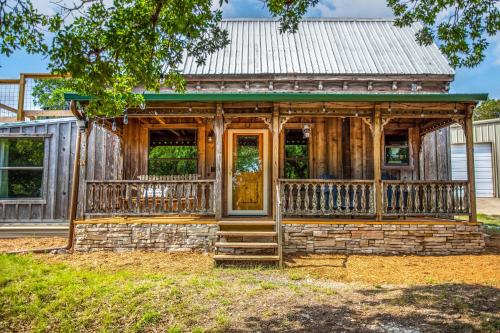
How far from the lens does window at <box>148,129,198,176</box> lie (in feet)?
32.8

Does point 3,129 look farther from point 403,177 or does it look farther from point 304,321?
point 403,177

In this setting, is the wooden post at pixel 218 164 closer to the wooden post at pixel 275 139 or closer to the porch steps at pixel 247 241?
the porch steps at pixel 247 241

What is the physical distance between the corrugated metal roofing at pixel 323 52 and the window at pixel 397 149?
183 centimetres

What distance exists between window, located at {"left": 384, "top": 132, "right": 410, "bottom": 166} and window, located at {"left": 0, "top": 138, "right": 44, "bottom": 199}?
980cm

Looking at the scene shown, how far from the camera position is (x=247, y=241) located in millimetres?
7453

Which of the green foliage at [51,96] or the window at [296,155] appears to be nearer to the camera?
the window at [296,155]

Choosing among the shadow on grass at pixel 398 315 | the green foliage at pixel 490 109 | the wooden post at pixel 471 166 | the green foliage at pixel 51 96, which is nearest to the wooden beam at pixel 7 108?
the shadow on grass at pixel 398 315

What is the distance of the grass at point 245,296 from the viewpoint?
159 inches

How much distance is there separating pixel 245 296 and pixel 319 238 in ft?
11.3

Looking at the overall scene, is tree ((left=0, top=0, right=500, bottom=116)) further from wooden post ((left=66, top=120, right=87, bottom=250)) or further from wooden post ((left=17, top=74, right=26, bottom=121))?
wooden post ((left=17, top=74, right=26, bottom=121))

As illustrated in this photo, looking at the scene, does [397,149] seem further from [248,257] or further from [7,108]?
[7,108]

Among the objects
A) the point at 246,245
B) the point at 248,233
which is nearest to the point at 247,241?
the point at 248,233

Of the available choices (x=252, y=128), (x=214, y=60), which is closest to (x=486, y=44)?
(x=252, y=128)

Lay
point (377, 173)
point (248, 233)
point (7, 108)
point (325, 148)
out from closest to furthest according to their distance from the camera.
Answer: point (248, 233) → point (377, 173) → point (325, 148) → point (7, 108)
